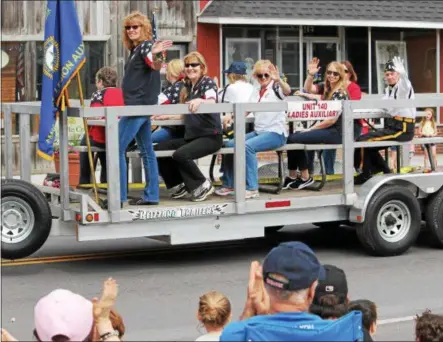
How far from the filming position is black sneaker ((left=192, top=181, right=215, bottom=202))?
1039 cm

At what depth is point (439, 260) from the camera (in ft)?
35.6

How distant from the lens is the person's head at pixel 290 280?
152 inches

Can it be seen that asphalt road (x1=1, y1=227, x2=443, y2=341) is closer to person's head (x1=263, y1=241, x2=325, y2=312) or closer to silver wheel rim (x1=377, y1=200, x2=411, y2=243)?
Answer: silver wheel rim (x1=377, y1=200, x2=411, y2=243)

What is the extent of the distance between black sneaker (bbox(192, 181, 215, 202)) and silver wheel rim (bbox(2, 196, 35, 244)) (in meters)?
1.67

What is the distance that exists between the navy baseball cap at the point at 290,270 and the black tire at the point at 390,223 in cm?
694

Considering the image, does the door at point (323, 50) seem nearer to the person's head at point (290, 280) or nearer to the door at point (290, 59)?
the door at point (290, 59)

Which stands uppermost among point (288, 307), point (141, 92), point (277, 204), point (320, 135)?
point (141, 92)

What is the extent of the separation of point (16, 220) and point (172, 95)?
240 cm

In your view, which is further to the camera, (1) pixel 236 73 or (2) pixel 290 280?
(1) pixel 236 73

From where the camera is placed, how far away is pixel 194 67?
1032 cm

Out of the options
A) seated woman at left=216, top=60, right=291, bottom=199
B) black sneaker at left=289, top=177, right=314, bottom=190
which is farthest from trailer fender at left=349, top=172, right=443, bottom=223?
seated woman at left=216, top=60, right=291, bottom=199

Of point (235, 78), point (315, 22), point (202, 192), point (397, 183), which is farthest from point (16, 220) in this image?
point (315, 22)

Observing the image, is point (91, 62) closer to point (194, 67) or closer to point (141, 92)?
point (194, 67)

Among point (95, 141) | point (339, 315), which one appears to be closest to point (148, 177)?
point (95, 141)
